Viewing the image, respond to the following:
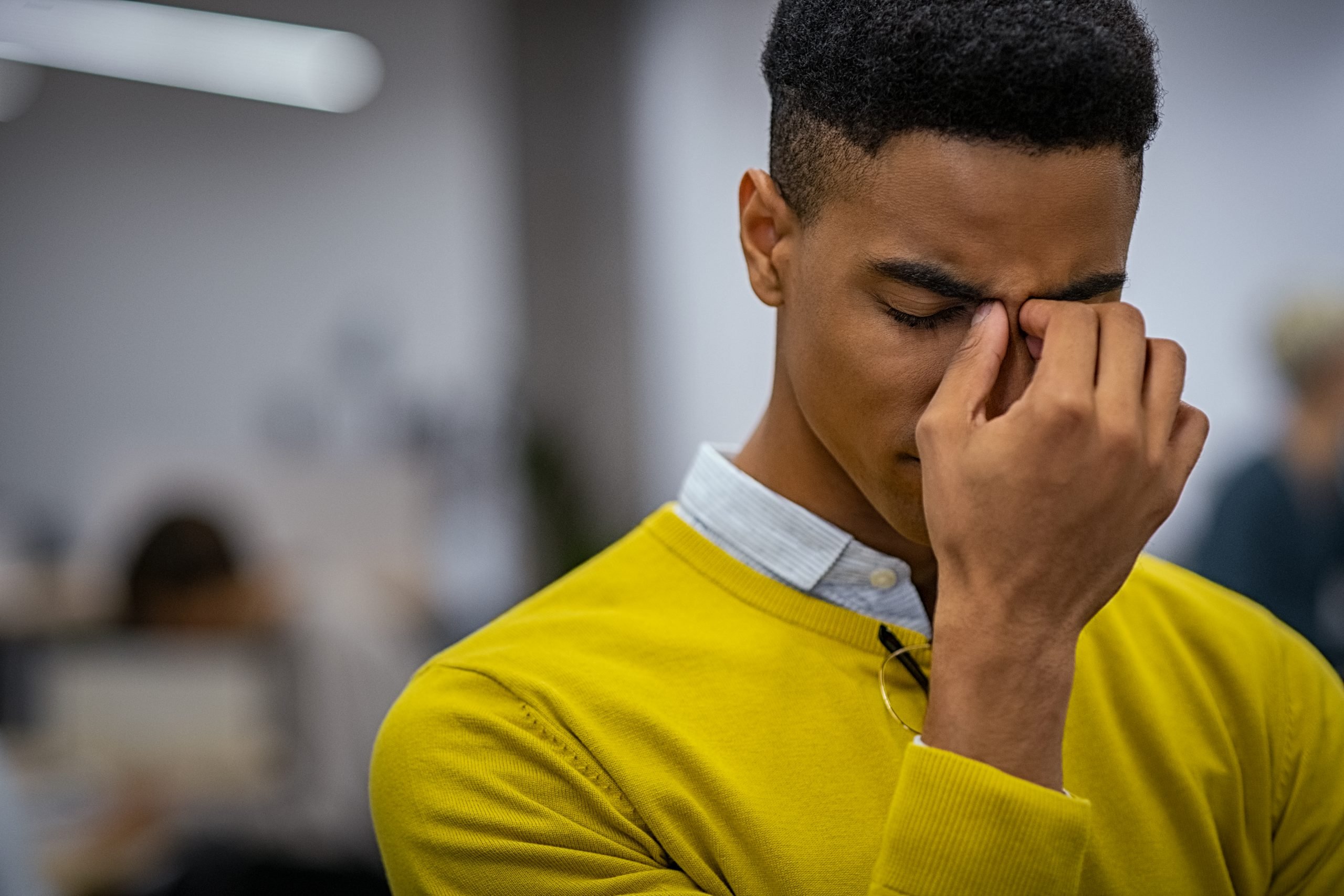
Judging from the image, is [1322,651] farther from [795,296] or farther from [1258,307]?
[795,296]

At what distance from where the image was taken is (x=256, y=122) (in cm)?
557

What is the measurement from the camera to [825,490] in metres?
1.13

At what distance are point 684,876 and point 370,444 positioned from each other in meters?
4.73

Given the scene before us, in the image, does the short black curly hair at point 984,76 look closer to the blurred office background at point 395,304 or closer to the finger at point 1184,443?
the finger at point 1184,443

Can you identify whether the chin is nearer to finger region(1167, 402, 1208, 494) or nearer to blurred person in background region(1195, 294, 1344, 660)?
finger region(1167, 402, 1208, 494)

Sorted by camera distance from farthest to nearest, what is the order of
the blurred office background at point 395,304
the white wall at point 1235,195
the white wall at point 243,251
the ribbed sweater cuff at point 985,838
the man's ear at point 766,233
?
the white wall at point 243,251 → the blurred office background at point 395,304 → the white wall at point 1235,195 → the man's ear at point 766,233 → the ribbed sweater cuff at point 985,838

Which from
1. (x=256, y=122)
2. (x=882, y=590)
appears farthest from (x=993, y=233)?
(x=256, y=122)

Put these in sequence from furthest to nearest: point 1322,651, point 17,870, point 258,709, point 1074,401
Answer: point 1322,651, point 258,709, point 17,870, point 1074,401

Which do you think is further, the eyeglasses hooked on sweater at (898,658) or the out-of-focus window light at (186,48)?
the out-of-focus window light at (186,48)

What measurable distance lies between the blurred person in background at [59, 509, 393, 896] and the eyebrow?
81.9 inches

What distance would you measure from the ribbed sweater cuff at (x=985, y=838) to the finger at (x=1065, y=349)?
262 mm

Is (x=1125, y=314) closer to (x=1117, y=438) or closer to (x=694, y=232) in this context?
(x=1117, y=438)

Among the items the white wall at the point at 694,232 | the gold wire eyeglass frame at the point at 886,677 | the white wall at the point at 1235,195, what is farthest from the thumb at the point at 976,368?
the white wall at the point at 694,232

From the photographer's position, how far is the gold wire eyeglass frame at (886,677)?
1.04 meters
